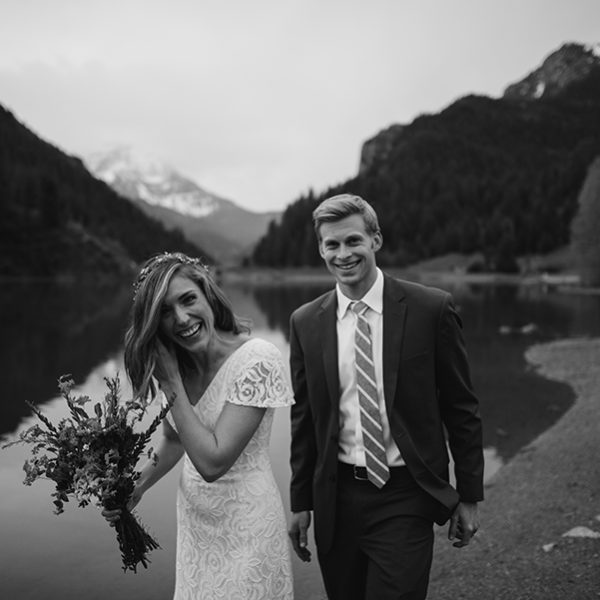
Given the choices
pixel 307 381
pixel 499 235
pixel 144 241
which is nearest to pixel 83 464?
pixel 307 381

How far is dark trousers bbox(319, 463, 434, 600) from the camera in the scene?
354cm

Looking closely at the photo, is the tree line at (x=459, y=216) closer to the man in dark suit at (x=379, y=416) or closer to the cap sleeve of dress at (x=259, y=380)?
the man in dark suit at (x=379, y=416)

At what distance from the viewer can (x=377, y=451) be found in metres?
3.71

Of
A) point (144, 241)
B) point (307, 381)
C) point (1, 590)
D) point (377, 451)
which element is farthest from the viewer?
point (144, 241)

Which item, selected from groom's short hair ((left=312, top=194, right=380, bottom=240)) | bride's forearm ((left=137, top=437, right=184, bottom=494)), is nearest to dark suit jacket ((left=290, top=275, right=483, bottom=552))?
groom's short hair ((left=312, top=194, right=380, bottom=240))

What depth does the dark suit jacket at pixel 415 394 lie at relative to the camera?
3.71m

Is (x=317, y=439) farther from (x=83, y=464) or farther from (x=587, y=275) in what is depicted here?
(x=587, y=275)

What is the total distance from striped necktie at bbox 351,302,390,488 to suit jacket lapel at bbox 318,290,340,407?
15 cm

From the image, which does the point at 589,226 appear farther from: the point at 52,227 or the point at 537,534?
the point at 52,227

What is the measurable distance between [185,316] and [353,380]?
1.20 meters

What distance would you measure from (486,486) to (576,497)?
1932 millimetres

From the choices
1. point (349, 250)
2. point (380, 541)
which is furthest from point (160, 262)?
point (380, 541)

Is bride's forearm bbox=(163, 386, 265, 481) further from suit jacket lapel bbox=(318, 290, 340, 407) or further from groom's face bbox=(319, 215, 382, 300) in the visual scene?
groom's face bbox=(319, 215, 382, 300)

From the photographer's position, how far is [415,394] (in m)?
3.72
